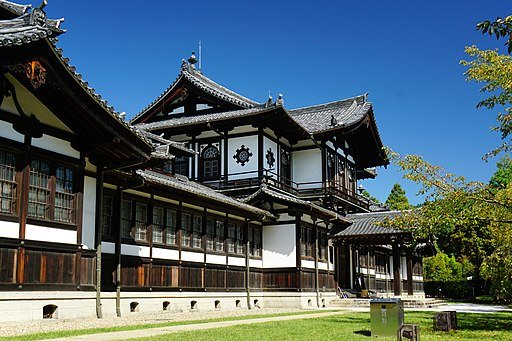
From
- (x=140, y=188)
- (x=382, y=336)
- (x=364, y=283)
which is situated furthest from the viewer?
(x=364, y=283)

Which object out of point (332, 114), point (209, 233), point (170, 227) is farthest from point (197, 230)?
point (332, 114)

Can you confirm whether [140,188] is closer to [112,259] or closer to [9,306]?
[112,259]

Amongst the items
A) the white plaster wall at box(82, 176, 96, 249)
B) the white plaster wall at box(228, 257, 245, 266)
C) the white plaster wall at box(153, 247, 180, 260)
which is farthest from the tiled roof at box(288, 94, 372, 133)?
the white plaster wall at box(82, 176, 96, 249)

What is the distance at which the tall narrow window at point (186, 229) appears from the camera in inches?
888

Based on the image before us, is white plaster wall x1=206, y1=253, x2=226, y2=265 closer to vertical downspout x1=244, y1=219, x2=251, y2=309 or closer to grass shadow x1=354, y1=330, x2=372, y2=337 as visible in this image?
Answer: vertical downspout x1=244, y1=219, x2=251, y2=309

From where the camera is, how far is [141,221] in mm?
20250

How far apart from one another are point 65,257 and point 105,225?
3.18 metres

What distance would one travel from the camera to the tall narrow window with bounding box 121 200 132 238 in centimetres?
1927

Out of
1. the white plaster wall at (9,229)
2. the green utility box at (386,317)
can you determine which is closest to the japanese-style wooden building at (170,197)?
the white plaster wall at (9,229)

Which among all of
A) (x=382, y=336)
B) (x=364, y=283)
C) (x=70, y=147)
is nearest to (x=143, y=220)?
(x=70, y=147)

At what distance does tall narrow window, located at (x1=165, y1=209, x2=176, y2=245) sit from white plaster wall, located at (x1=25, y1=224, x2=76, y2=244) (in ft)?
20.3

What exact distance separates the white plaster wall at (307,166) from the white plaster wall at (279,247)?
505cm

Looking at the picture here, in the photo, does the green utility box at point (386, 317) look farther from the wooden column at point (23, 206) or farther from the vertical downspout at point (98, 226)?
the wooden column at point (23, 206)

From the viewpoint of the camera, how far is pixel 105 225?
18.3m
